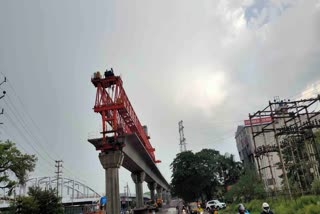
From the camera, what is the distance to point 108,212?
87.7 feet

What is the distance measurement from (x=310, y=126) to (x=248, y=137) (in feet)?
149

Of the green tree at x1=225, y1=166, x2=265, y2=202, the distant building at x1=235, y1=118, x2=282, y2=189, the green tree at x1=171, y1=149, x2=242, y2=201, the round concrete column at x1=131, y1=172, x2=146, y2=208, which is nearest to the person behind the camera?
the green tree at x1=225, y1=166, x2=265, y2=202

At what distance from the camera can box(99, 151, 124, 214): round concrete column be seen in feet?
87.8

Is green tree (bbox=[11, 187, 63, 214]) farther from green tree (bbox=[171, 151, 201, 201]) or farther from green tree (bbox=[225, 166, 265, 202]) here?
green tree (bbox=[171, 151, 201, 201])

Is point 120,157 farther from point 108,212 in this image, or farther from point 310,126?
point 310,126

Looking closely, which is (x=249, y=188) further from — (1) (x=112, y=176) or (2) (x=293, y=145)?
(1) (x=112, y=176)

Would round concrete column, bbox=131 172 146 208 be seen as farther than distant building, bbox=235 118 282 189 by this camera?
No

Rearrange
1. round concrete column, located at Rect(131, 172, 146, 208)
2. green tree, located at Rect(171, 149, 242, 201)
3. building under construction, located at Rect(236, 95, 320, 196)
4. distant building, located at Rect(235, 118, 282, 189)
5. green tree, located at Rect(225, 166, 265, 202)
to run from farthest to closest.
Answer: distant building, located at Rect(235, 118, 282, 189)
green tree, located at Rect(171, 149, 242, 201)
round concrete column, located at Rect(131, 172, 146, 208)
green tree, located at Rect(225, 166, 265, 202)
building under construction, located at Rect(236, 95, 320, 196)

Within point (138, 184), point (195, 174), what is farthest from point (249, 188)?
point (195, 174)

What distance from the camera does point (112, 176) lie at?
2727 cm

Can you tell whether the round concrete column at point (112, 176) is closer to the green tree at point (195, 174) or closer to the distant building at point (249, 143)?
the green tree at point (195, 174)

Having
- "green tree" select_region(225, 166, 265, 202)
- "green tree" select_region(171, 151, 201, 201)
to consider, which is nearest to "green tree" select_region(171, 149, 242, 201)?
"green tree" select_region(171, 151, 201, 201)

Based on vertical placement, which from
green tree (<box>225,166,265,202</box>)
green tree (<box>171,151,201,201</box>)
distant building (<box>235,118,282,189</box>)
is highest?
distant building (<box>235,118,282,189</box>)

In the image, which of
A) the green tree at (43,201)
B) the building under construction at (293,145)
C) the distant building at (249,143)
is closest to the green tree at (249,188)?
the building under construction at (293,145)
